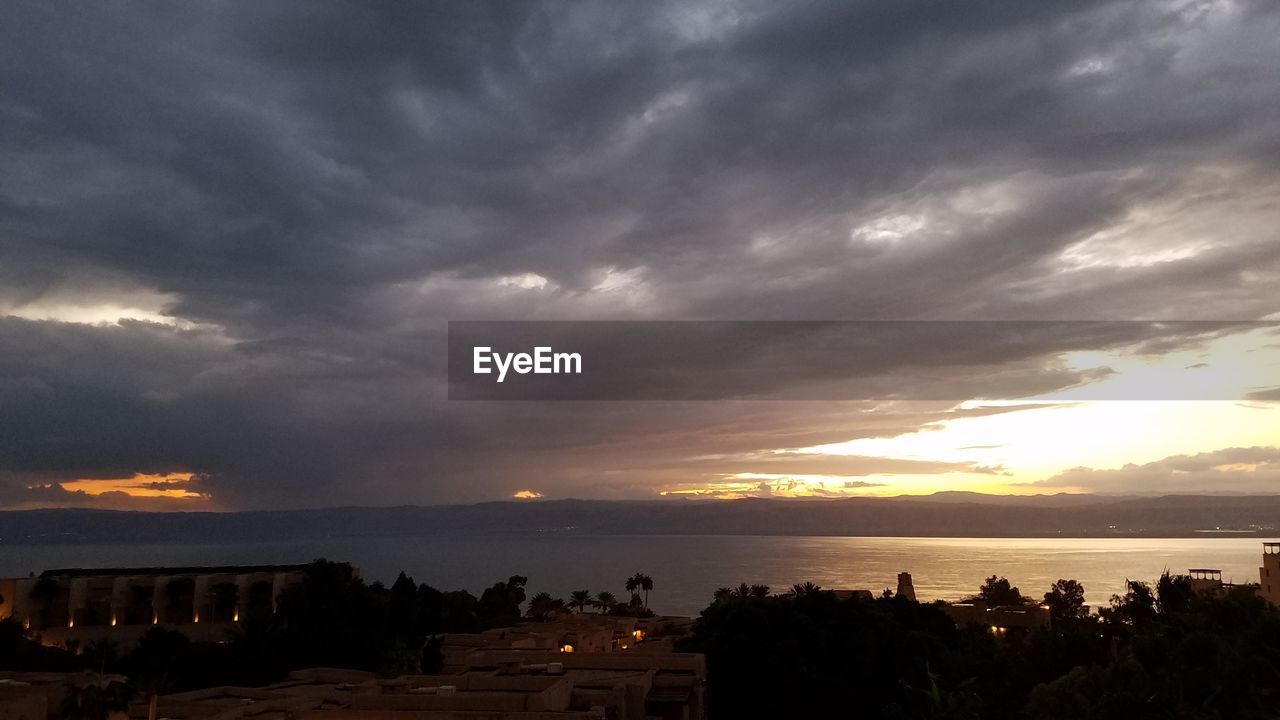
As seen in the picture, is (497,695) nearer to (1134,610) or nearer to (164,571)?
(1134,610)

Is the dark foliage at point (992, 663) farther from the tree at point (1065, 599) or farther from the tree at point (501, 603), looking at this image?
the tree at point (501, 603)

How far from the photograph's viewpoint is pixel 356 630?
50688 millimetres

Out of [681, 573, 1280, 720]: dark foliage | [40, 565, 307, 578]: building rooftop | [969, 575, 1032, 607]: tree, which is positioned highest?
[40, 565, 307, 578]: building rooftop

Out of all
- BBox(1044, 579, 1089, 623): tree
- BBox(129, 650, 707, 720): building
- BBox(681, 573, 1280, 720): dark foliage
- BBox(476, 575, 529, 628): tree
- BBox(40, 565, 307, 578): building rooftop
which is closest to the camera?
BBox(129, 650, 707, 720): building

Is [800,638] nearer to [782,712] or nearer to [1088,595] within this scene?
[782,712]

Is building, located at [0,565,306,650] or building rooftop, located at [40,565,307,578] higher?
building rooftop, located at [40,565,307,578]

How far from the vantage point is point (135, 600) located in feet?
172

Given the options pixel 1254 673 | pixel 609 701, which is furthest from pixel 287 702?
pixel 1254 673

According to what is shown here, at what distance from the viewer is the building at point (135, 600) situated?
48.7m

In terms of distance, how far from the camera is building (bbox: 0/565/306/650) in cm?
4869

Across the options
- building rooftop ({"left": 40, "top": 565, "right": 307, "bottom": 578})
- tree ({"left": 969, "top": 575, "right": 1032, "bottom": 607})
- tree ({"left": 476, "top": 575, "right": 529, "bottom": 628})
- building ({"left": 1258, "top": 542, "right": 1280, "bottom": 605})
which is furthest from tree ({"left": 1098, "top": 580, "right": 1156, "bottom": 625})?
building rooftop ({"left": 40, "top": 565, "right": 307, "bottom": 578})

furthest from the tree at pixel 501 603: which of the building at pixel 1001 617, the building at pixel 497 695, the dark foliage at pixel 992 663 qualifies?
the building at pixel 497 695

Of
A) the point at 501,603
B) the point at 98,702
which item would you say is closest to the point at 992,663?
the point at 98,702

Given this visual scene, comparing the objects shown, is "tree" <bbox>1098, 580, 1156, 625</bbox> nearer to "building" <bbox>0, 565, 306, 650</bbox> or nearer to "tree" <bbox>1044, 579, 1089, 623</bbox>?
"tree" <bbox>1044, 579, 1089, 623</bbox>
